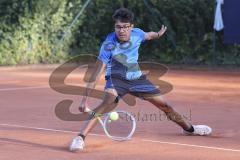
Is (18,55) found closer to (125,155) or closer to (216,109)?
(216,109)

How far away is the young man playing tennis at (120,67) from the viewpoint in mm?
6984

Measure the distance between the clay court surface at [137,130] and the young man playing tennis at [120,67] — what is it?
448 mm

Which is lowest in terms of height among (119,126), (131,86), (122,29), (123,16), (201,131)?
(119,126)

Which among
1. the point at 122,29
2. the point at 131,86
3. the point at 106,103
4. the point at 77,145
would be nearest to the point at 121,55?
the point at 122,29

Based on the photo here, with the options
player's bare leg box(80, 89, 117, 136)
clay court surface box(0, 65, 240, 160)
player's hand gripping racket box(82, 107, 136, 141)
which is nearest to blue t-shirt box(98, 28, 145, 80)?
player's bare leg box(80, 89, 117, 136)

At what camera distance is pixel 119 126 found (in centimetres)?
849

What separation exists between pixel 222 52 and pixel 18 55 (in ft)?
21.6

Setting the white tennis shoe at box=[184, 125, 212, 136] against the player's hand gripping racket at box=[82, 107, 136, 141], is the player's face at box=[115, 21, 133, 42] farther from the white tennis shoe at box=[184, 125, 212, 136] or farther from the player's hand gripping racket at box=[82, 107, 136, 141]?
the white tennis shoe at box=[184, 125, 212, 136]

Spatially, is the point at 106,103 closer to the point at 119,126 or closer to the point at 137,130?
the point at 137,130

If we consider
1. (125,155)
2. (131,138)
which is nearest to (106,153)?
(125,155)

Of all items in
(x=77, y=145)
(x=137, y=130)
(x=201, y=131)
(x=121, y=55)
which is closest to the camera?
(x=77, y=145)

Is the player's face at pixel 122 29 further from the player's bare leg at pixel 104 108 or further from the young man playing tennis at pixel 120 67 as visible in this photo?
the player's bare leg at pixel 104 108

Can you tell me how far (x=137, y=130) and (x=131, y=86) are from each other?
1137 mm

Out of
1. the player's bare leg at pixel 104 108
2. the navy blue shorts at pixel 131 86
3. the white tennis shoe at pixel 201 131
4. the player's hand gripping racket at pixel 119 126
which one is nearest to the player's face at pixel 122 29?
the navy blue shorts at pixel 131 86
